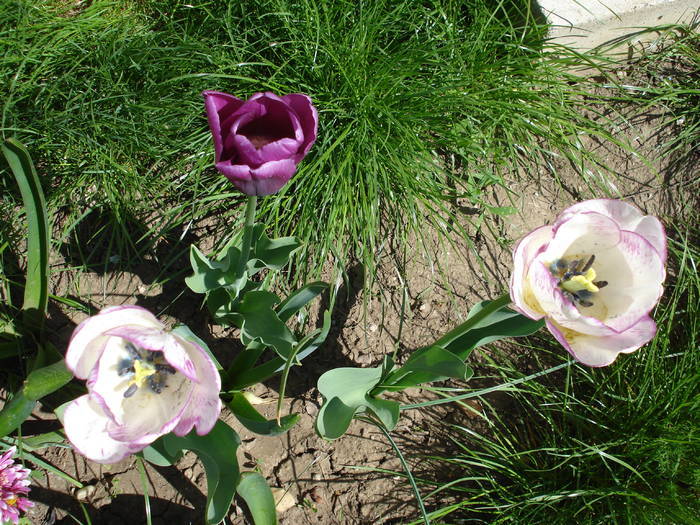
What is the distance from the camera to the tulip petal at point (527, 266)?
1102 mm

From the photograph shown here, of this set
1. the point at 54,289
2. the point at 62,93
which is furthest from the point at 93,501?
the point at 62,93

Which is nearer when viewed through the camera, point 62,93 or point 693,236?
point 62,93

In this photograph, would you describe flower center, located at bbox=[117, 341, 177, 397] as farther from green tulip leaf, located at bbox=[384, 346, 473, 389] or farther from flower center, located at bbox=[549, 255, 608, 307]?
flower center, located at bbox=[549, 255, 608, 307]

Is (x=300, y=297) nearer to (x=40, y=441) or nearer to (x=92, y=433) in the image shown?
(x=92, y=433)

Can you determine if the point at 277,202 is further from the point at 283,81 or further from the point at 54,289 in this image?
the point at 54,289

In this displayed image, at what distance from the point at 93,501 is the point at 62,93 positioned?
1.21m

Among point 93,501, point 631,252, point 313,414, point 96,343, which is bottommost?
point 93,501

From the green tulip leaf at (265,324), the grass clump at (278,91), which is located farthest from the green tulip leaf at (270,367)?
the grass clump at (278,91)

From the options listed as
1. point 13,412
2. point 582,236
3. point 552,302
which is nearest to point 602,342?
point 552,302

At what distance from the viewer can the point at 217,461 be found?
1.41m

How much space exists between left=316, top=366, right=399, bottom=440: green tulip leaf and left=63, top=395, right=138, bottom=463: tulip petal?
1.44ft

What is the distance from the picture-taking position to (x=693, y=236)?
2238mm

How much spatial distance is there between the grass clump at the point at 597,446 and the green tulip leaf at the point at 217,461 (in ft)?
2.01

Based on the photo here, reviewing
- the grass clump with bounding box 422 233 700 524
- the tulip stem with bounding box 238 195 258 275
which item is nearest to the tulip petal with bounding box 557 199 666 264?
the tulip stem with bounding box 238 195 258 275
